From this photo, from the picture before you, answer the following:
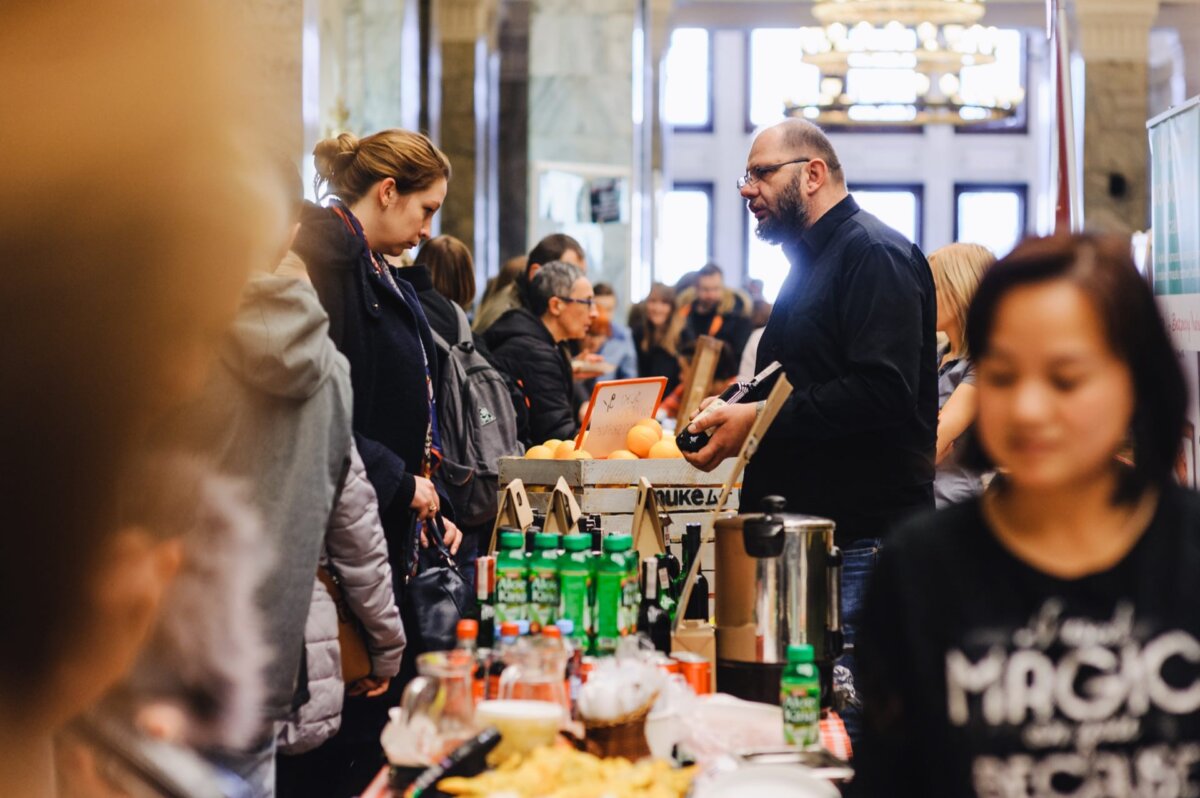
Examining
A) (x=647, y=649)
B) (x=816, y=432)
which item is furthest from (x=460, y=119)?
(x=647, y=649)

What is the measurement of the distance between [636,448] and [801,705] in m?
2.27

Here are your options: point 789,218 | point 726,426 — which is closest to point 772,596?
point 726,426

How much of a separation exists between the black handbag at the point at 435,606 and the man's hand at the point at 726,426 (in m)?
0.75

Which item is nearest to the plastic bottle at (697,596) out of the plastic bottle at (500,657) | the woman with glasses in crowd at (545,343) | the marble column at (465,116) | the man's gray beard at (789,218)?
the plastic bottle at (500,657)

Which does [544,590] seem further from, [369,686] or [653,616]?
[369,686]

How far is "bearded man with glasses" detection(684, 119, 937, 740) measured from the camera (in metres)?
3.59

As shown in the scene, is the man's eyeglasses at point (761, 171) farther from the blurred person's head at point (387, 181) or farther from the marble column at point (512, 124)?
the marble column at point (512, 124)

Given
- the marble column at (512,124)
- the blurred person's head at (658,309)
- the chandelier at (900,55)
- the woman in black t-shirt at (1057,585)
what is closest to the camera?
the woman in black t-shirt at (1057,585)

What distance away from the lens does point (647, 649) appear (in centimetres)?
263

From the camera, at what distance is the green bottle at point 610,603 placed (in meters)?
2.72

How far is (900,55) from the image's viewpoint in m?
14.1

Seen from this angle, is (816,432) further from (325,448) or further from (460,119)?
(460,119)

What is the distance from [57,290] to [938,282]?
15.1 ft

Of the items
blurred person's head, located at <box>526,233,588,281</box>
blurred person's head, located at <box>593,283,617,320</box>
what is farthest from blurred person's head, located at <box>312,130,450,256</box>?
blurred person's head, located at <box>593,283,617,320</box>
